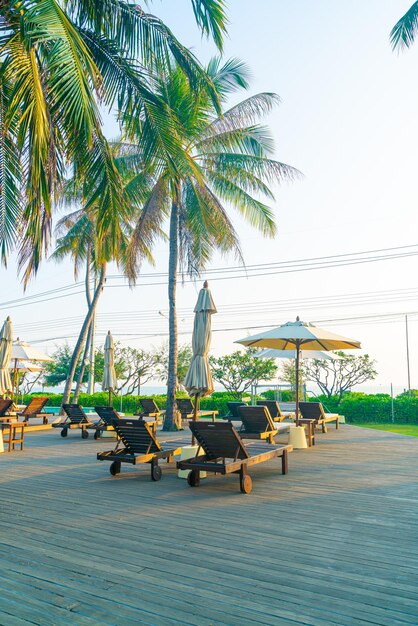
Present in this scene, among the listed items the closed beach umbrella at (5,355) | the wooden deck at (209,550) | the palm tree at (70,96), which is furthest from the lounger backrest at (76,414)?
the palm tree at (70,96)

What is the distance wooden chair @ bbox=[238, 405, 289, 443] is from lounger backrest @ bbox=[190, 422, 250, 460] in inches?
103

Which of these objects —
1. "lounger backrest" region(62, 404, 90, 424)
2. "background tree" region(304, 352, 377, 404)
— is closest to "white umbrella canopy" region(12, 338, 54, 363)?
"lounger backrest" region(62, 404, 90, 424)

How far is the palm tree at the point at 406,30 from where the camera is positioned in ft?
38.0

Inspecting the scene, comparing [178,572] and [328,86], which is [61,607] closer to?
[178,572]

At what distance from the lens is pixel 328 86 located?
1212 centimetres

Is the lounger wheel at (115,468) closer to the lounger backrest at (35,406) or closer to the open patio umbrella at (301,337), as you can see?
the open patio umbrella at (301,337)

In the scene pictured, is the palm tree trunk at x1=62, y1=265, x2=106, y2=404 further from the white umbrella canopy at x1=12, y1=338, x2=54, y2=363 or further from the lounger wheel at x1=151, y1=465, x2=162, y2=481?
the lounger wheel at x1=151, y1=465, x2=162, y2=481

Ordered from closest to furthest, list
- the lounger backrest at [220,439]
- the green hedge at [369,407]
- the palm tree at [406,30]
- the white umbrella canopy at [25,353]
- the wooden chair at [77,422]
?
the lounger backrest at [220,439], the palm tree at [406,30], the wooden chair at [77,422], the white umbrella canopy at [25,353], the green hedge at [369,407]

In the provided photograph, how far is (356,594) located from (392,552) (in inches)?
37.3

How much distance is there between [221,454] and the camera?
6559 mm

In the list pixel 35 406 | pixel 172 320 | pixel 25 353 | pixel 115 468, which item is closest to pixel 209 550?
pixel 115 468

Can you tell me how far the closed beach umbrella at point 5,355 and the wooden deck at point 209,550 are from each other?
16.7ft

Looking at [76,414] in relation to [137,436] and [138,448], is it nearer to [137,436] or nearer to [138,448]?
[138,448]

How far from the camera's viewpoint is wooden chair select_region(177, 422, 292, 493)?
19.6 ft
